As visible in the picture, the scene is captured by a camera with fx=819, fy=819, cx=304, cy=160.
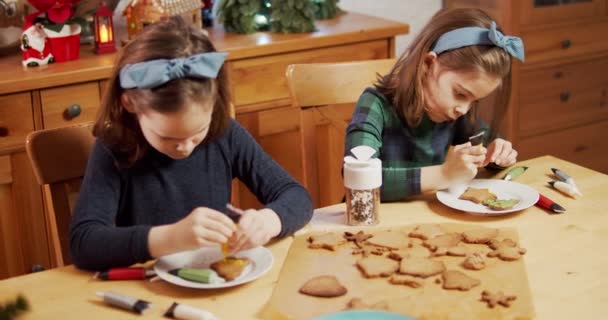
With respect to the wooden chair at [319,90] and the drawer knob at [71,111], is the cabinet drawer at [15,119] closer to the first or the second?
the drawer knob at [71,111]

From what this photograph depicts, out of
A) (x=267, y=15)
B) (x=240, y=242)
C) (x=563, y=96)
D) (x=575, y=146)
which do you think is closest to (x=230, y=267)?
(x=240, y=242)

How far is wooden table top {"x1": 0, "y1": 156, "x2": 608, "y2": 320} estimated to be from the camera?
1.19 meters

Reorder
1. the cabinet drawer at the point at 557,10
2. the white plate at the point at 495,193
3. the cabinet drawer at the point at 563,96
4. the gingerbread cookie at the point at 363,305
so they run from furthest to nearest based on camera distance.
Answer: the cabinet drawer at the point at 563,96 → the cabinet drawer at the point at 557,10 → the white plate at the point at 495,193 → the gingerbread cookie at the point at 363,305

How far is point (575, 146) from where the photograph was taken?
11.6 feet

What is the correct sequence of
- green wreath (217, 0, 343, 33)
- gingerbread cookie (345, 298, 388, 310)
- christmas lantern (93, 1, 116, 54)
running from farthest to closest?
green wreath (217, 0, 343, 33) → christmas lantern (93, 1, 116, 54) → gingerbread cookie (345, 298, 388, 310)

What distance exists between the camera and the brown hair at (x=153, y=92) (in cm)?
133

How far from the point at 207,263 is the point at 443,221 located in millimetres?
450

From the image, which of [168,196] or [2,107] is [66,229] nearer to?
[168,196]

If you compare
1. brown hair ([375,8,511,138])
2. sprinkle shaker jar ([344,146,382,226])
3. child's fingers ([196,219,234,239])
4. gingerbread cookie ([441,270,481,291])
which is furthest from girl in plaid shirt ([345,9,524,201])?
child's fingers ([196,219,234,239])

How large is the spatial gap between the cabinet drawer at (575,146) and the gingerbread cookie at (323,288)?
2.29m

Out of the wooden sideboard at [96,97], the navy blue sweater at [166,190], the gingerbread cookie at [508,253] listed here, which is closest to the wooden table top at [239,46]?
the wooden sideboard at [96,97]

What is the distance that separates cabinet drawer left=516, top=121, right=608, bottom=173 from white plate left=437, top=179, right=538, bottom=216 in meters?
1.78

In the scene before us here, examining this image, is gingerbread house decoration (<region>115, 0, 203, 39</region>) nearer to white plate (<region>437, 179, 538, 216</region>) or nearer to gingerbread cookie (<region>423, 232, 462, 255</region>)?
white plate (<region>437, 179, 538, 216</region>)

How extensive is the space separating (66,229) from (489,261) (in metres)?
0.79
